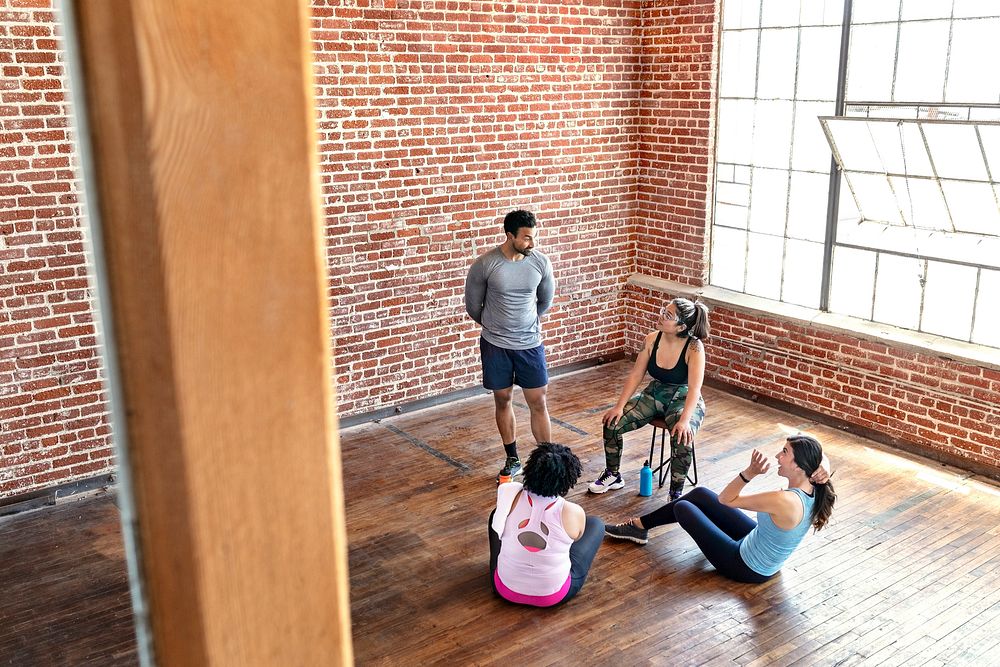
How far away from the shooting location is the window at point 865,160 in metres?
5.60

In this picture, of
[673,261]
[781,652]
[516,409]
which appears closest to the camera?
[781,652]

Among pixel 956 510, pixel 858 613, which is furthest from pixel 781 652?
pixel 956 510

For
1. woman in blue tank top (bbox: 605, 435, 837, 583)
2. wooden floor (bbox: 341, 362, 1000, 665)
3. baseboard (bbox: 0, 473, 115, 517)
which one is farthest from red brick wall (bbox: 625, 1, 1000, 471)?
baseboard (bbox: 0, 473, 115, 517)

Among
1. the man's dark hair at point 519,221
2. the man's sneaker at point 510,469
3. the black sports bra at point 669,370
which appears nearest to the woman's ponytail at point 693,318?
the black sports bra at point 669,370

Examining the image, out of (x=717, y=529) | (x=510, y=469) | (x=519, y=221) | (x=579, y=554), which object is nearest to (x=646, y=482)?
(x=510, y=469)

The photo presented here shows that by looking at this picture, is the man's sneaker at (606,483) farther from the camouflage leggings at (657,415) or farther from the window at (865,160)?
the window at (865,160)

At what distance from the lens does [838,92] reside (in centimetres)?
627

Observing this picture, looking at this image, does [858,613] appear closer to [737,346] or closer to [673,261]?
[737,346]

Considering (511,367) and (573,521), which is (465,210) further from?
(573,521)

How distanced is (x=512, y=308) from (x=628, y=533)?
1.51 m

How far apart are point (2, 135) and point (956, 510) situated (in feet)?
19.8

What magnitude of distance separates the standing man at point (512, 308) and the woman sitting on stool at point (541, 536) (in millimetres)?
1353

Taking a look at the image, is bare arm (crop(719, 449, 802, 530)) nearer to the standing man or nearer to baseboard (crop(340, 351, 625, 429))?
the standing man

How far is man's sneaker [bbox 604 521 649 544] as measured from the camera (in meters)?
4.85
